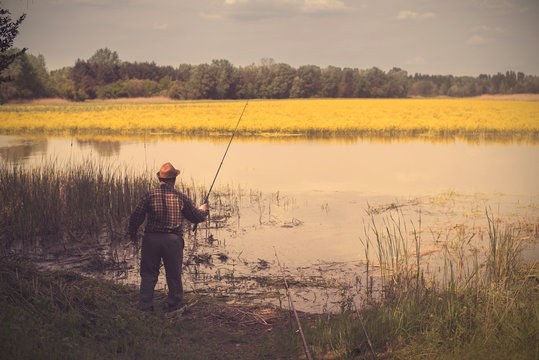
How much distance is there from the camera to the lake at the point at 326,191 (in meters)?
8.60

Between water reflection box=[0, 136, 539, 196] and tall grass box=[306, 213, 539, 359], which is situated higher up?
water reflection box=[0, 136, 539, 196]

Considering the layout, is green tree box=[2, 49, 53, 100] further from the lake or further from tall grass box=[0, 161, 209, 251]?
tall grass box=[0, 161, 209, 251]

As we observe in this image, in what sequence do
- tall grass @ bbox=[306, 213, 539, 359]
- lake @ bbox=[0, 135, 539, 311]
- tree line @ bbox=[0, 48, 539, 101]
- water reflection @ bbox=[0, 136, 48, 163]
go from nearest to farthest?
tall grass @ bbox=[306, 213, 539, 359] → lake @ bbox=[0, 135, 539, 311] → water reflection @ bbox=[0, 136, 48, 163] → tree line @ bbox=[0, 48, 539, 101]

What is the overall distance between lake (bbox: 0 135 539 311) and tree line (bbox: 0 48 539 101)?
201ft

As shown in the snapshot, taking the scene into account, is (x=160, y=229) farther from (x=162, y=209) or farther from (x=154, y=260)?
(x=154, y=260)

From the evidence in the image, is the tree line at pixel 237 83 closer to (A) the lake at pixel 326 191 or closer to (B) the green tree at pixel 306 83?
(B) the green tree at pixel 306 83

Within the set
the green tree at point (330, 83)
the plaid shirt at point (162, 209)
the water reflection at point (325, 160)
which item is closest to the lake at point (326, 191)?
the water reflection at point (325, 160)

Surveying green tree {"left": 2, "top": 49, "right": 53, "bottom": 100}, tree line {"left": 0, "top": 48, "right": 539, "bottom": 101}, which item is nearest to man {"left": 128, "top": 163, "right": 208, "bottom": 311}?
green tree {"left": 2, "top": 49, "right": 53, "bottom": 100}

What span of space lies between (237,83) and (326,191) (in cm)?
9080

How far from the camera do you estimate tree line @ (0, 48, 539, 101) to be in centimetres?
8844

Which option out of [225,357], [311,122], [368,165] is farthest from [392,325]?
[311,122]

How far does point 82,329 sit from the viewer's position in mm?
5188

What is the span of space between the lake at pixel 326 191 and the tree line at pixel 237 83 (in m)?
61.2

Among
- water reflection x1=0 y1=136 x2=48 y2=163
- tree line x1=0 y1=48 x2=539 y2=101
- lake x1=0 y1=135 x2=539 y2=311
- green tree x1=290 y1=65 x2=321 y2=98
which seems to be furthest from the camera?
green tree x1=290 y1=65 x2=321 y2=98
